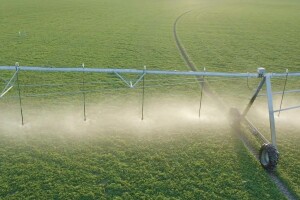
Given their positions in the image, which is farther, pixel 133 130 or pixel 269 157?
pixel 133 130

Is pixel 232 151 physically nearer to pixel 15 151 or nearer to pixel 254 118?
pixel 254 118

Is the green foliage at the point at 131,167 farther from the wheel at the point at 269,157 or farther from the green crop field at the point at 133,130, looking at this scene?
the wheel at the point at 269,157

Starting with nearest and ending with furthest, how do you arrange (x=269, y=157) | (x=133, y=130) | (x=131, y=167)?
(x=269, y=157) → (x=131, y=167) → (x=133, y=130)

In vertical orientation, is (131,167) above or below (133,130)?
below

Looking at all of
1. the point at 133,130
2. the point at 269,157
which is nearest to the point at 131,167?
the point at 133,130

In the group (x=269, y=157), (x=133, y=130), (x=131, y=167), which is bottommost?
(x=131, y=167)

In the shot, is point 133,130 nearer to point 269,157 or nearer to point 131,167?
point 131,167

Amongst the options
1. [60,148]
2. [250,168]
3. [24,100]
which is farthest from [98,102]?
[250,168]
